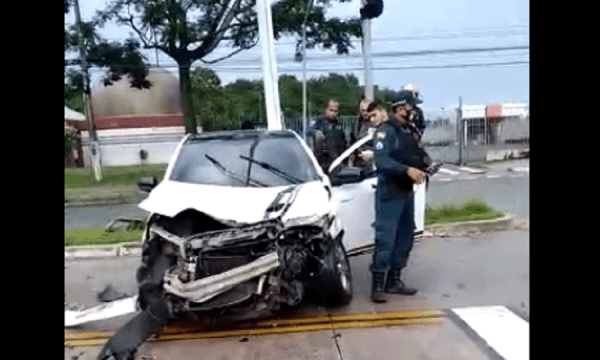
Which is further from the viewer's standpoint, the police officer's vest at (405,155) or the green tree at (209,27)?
the police officer's vest at (405,155)

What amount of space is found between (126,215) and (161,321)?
37 centimetres

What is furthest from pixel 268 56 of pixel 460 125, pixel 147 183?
pixel 460 125

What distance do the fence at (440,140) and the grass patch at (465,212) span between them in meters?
0.16

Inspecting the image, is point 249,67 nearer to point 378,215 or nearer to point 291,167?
point 291,167

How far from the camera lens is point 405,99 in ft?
6.01

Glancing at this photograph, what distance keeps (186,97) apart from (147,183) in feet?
0.98

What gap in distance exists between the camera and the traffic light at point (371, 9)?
5.77 feet

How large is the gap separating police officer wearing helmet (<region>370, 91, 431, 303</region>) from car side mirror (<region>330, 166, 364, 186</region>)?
0.26ft

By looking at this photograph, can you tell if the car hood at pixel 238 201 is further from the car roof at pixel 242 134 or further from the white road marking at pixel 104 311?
the white road marking at pixel 104 311

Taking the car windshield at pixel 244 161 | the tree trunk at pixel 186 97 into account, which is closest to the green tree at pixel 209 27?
the tree trunk at pixel 186 97

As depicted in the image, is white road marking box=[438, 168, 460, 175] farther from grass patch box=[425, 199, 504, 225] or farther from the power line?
the power line

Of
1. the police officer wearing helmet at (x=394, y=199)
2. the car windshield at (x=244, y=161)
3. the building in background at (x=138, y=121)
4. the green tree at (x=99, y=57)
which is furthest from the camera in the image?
the police officer wearing helmet at (x=394, y=199)
